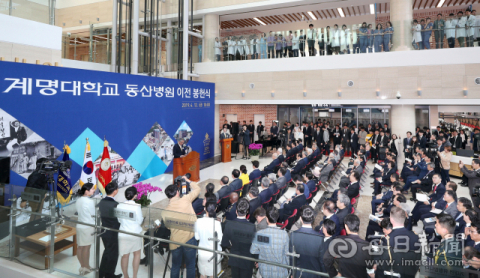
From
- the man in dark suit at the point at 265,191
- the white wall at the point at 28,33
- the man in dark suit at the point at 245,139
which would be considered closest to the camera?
the man in dark suit at the point at 265,191

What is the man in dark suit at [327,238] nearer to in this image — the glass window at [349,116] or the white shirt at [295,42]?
the white shirt at [295,42]

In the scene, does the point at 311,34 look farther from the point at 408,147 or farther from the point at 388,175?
the point at 388,175

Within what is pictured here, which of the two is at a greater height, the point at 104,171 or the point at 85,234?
the point at 104,171

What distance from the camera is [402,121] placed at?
1388cm

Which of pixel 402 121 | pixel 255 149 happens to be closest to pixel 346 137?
pixel 402 121

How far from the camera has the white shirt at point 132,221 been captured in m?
3.96

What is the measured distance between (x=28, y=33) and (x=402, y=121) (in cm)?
1422

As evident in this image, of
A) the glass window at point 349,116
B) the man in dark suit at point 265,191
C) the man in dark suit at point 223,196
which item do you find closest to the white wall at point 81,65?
the man in dark suit at point 223,196

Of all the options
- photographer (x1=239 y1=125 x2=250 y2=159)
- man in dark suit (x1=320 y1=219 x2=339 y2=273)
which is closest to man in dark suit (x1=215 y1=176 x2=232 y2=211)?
man in dark suit (x1=320 y1=219 x2=339 y2=273)

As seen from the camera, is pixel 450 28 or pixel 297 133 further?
pixel 297 133

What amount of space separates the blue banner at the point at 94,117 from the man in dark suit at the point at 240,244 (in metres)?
Result: 6.05

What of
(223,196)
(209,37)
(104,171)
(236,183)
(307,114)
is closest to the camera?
(223,196)

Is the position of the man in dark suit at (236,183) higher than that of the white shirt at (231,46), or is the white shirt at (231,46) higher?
the white shirt at (231,46)

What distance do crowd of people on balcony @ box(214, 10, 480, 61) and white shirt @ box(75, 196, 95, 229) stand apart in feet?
42.1
